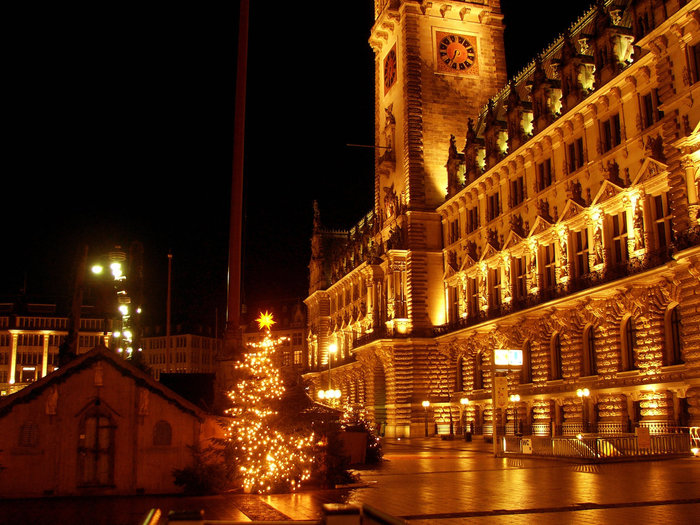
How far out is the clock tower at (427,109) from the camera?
5759cm

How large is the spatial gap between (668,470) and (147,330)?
117 meters

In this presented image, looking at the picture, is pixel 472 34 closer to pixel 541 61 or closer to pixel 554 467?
pixel 541 61

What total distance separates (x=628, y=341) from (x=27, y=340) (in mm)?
105239

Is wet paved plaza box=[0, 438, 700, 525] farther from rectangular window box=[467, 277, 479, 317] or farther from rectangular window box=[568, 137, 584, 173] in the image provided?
rectangular window box=[467, 277, 479, 317]

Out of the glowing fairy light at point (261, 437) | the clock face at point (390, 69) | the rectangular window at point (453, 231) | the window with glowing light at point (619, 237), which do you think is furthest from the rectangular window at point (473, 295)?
the glowing fairy light at point (261, 437)

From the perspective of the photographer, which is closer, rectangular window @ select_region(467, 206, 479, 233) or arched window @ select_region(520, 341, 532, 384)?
arched window @ select_region(520, 341, 532, 384)

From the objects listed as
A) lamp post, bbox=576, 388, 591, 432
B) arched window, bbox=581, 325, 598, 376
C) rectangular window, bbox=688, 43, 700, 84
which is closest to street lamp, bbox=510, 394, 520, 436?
lamp post, bbox=576, 388, 591, 432

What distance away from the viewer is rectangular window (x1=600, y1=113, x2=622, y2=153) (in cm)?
3609

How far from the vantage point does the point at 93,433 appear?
728 inches

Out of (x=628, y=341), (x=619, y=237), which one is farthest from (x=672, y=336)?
(x=619, y=237)

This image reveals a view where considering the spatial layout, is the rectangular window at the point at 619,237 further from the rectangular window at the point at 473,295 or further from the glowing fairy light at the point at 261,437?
the glowing fairy light at the point at 261,437

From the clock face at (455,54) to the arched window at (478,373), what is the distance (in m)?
23.1

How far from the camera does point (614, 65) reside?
36.1 meters

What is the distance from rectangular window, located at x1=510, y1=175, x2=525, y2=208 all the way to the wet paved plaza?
81.0 feet
